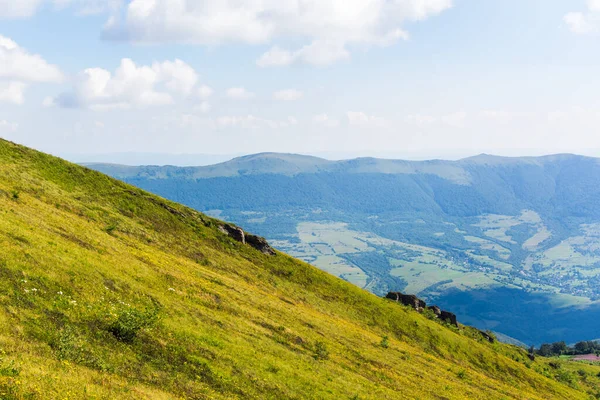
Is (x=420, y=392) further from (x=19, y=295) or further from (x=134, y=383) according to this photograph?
(x=19, y=295)

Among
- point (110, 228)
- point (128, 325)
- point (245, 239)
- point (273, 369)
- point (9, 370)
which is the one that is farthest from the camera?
point (245, 239)

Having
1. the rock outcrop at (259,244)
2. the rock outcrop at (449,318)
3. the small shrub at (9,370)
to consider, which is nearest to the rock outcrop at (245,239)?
the rock outcrop at (259,244)

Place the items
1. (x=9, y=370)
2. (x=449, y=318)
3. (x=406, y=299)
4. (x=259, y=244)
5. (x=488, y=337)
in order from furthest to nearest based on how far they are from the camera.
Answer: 1. (x=488, y=337)
2. (x=449, y=318)
3. (x=406, y=299)
4. (x=259, y=244)
5. (x=9, y=370)

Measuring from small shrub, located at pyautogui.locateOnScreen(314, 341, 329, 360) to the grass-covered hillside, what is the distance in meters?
0.17

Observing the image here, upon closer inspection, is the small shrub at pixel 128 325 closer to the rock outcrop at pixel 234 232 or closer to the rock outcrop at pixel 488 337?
the rock outcrop at pixel 234 232

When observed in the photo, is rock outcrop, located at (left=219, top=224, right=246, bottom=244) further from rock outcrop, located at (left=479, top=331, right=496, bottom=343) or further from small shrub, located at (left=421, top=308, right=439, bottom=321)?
rock outcrop, located at (left=479, top=331, right=496, bottom=343)

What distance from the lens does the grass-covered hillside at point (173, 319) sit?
2289 centimetres

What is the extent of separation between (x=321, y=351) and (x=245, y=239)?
45210mm

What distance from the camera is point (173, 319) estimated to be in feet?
111

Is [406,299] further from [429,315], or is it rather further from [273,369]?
[273,369]

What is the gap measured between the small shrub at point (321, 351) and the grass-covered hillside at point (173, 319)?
0.17 m

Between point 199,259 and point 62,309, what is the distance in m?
39.0

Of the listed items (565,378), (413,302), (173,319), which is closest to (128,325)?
(173,319)

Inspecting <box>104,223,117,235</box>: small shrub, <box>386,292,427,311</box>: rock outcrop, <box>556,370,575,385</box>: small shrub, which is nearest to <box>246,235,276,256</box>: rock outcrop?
<box>104,223,117,235</box>: small shrub
